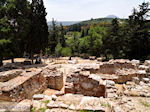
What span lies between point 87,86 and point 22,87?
386 centimetres

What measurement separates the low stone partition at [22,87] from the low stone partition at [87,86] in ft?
6.68

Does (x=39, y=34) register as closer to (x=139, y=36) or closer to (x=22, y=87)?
(x=22, y=87)

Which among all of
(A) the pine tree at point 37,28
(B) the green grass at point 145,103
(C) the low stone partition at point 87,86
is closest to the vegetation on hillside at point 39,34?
(A) the pine tree at point 37,28

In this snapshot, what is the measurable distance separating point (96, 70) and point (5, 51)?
39.0ft

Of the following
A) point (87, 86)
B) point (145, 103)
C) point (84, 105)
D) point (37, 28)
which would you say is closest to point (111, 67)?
point (87, 86)

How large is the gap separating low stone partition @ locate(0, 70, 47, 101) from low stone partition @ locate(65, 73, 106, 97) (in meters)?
2.04

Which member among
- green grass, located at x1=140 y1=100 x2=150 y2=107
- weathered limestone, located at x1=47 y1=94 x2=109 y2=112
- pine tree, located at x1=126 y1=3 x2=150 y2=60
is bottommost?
green grass, located at x1=140 y1=100 x2=150 y2=107

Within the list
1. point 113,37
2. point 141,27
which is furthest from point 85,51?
point 141,27

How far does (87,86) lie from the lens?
7.36 meters

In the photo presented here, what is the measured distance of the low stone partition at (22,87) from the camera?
556 centimetres

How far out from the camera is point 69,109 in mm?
4434

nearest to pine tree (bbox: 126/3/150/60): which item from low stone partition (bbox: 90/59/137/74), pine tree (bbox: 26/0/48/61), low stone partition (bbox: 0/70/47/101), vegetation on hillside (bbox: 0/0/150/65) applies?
vegetation on hillside (bbox: 0/0/150/65)

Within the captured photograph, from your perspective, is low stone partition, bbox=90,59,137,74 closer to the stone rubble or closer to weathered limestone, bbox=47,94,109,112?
the stone rubble

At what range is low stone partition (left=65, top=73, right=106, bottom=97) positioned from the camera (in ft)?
23.3
